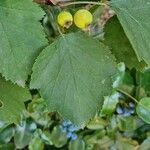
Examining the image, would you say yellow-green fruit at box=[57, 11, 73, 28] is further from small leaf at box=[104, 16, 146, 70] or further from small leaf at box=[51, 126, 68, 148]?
small leaf at box=[51, 126, 68, 148]

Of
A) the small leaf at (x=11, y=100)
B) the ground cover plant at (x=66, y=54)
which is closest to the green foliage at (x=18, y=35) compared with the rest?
the ground cover plant at (x=66, y=54)

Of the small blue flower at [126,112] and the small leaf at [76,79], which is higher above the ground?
the small leaf at [76,79]

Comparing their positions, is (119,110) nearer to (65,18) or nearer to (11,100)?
(11,100)

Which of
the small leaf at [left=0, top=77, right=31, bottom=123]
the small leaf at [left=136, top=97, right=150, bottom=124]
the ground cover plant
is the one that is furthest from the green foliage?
the small leaf at [left=136, top=97, right=150, bottom=124]

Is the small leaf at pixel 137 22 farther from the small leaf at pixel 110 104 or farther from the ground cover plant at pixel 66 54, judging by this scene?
the small leaf at pixel 110 104

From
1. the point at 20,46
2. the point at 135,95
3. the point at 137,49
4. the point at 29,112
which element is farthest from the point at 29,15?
the point at 135,95

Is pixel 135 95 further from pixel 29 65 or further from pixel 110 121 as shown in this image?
pixel 29 65
